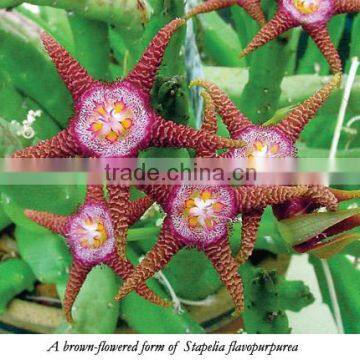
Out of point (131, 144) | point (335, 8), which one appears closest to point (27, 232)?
point (131, 144)

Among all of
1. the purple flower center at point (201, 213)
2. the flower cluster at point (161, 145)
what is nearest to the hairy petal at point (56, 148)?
the flower cluster at point (161, 145)

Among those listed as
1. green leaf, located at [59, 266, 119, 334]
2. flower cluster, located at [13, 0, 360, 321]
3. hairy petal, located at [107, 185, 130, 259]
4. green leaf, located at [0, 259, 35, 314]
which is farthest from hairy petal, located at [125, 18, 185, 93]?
green leaf, located at [0, 259, 35, 314]

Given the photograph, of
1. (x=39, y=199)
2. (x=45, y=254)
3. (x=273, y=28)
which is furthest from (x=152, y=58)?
(x=45, y=254)

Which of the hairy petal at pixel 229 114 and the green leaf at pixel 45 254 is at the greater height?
the hairy petal at pixel 229 114

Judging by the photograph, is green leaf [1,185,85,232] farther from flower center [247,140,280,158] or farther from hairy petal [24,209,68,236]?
flower center [247,140,280,158]

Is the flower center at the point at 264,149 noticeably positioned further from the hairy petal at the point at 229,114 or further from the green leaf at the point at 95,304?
the green leaf at the point at 95,304

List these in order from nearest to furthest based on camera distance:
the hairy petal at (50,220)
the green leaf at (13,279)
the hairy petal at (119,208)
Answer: the hairy petal at (119,208), the hairy petal at (50,220), the green leaf at (13,279)

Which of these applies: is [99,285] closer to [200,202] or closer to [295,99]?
[200,202]

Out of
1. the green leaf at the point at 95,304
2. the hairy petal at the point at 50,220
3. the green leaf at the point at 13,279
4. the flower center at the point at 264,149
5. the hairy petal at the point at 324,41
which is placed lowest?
the green leaf at the point at 13,279
